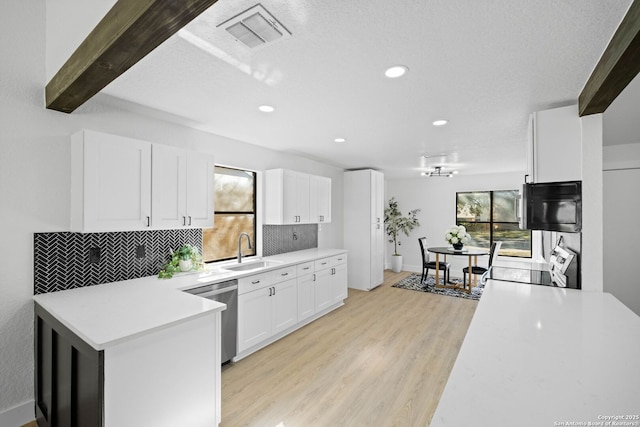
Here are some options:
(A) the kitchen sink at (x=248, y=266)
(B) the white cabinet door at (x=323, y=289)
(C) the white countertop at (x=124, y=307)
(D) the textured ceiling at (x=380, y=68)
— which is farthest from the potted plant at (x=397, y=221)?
(C) the white countertop at (x=124, y=307)

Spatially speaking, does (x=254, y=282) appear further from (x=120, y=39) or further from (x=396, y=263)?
(x=396, y=263)

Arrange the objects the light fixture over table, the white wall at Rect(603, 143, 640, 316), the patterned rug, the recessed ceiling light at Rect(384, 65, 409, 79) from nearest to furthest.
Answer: the recessed ceiling light at Rect(384, 65, 409, 79) < the white wall at Rect(603, 143, 640, 316) < the patterned rug < the light fixture over table

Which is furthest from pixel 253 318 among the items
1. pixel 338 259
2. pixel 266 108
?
pixel 266 108

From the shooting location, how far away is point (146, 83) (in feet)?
7.18

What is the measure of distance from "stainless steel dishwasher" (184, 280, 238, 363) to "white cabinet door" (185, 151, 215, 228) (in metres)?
0.65

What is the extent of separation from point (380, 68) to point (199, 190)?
2.01 meters

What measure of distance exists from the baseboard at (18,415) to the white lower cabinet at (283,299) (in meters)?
1.53

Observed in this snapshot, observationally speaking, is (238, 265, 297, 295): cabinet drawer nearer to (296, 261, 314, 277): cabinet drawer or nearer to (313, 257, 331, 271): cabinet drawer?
(296, 261, 314, 277): cabinet drawer

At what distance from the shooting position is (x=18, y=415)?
2.08m

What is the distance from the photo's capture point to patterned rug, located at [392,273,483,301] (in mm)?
5414

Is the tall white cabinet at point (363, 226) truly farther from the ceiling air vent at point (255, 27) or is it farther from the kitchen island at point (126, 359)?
the ceiling air vent at point (255, 27)

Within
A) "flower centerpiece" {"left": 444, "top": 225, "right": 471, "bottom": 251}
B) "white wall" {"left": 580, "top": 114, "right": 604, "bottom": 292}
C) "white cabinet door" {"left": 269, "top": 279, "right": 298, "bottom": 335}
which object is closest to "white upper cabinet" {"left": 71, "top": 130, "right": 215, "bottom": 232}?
"white cabinet door" {"left": 269, "top": 279, "right": 298, "bottom": 335}

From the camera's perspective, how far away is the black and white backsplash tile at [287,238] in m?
4.30

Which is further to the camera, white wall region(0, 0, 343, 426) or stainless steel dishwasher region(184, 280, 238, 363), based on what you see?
stainless steel dishwasher region(184, 280, 238, 363)
